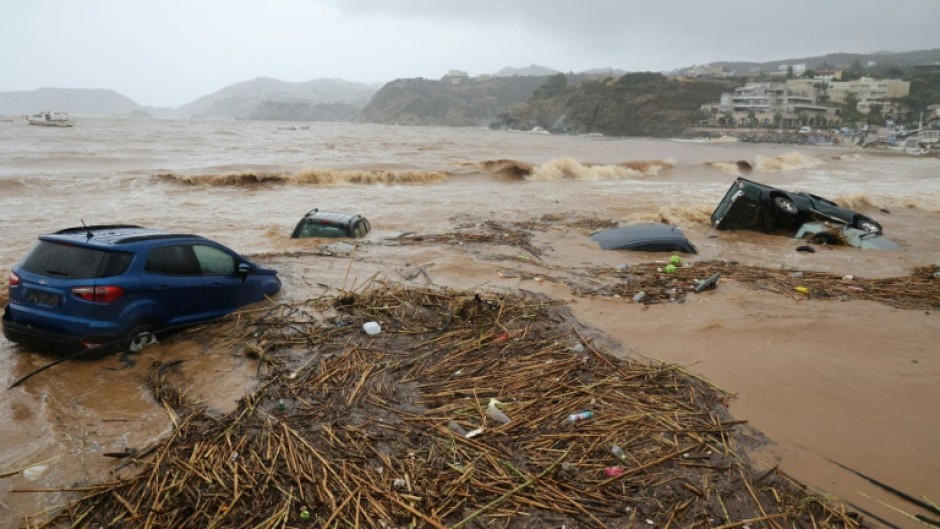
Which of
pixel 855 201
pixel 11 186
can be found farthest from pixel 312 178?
pixel 855 201

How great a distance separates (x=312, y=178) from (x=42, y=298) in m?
23.8

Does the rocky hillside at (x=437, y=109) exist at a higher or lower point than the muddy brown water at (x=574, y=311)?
higher

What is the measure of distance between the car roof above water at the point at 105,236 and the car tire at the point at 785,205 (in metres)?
13.9

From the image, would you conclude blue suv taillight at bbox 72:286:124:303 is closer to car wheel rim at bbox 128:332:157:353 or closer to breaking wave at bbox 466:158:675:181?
car wheel rim at bbox 128:332:157:353

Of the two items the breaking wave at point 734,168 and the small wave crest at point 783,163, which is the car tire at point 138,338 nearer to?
the breaking wave at point 734,168

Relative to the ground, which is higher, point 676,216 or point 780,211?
point 780,211

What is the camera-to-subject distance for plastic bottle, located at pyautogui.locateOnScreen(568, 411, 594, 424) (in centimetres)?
494

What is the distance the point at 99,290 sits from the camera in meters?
5.74

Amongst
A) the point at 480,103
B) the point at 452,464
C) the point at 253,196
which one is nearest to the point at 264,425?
the point at 452,464

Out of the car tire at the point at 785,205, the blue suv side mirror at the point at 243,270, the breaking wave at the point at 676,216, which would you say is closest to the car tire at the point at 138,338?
the blue suv side mirror at the point at 243,270

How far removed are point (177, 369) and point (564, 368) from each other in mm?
4122

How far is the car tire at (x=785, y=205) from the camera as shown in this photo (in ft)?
48.2

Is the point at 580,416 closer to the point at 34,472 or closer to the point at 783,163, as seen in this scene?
the point at 34,472

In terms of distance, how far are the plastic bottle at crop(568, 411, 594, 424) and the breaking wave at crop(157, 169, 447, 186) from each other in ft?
84.2
